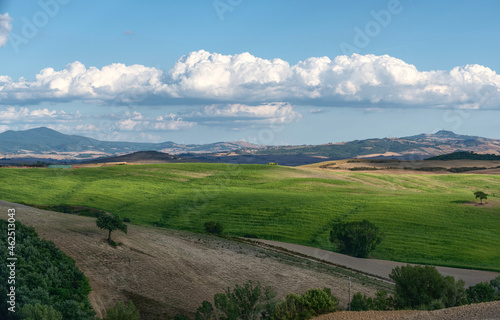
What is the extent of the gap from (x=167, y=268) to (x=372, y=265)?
28.5 m

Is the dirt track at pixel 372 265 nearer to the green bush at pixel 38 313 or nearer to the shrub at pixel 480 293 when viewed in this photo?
the shrub at pixel 480 293

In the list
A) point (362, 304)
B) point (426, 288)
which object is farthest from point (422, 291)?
point (362, 304)

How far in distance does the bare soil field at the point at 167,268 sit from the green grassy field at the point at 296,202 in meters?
18.4

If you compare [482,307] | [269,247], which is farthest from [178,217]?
[482,307]

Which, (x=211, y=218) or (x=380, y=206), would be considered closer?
(x=211, y=218)

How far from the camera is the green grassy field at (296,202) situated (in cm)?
6669

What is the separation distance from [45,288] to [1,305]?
11.9 ft

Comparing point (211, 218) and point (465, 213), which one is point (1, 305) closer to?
point (211, 218)

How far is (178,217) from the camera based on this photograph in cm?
8112

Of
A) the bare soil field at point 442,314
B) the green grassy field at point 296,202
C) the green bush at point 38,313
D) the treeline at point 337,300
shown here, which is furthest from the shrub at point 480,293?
the green bush at point 38,313

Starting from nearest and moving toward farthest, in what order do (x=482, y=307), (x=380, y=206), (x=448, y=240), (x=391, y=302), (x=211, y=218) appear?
(x=482, y=307) < (x=391, y=302) < (x=448, y=240) < (x=211, y=218) < (x=380, y=206)

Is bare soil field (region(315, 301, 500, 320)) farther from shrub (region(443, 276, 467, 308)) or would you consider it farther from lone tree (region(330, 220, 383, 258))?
lone tree (region(330, 220, 383, 258))

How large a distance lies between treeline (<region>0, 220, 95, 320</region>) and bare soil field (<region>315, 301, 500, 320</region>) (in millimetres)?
15126

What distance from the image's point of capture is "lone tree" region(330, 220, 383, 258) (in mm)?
62406
